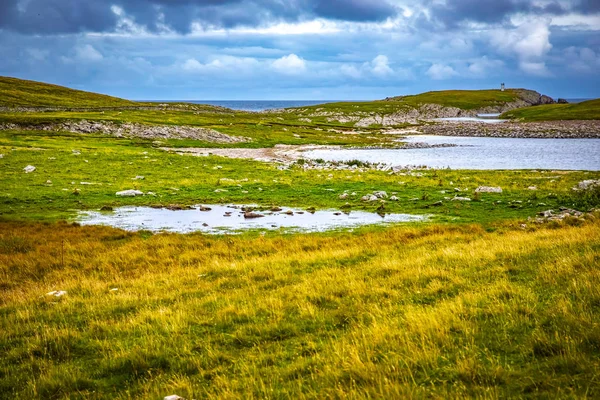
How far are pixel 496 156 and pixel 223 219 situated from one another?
184 feet

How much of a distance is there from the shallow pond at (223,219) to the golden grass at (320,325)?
8.05 metres

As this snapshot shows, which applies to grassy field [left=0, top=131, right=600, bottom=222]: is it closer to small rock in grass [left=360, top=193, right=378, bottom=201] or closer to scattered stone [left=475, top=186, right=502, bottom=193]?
scattered stone [left=475, top=186, right=502, bottom=193]

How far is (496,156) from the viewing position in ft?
231

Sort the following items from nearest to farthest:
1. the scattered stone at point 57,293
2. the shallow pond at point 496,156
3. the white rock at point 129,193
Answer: the scattered stone at point 57,293, the white rock at point 129,193, the shallow pond at point 496,156

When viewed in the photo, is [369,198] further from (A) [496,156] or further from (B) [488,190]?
(A) [496,156]

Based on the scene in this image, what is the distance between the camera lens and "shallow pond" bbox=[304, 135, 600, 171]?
58.1 meters

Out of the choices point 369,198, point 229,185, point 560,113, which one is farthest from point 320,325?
point 560,113

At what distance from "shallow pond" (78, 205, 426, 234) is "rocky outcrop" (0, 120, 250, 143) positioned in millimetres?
51967

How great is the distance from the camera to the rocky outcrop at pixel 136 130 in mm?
76250

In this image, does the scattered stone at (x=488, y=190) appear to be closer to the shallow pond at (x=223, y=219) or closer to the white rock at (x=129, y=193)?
the shallow pond at (x=223, y=219)

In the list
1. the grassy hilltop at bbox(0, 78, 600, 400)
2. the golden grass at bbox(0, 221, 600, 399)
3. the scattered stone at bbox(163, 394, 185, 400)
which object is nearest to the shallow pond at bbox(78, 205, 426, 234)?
the grassy hilltop at bbox(0, 78, 600, 400)

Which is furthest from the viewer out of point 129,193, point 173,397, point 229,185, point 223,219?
point 229,185

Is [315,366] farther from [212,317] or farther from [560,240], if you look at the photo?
[560,240]

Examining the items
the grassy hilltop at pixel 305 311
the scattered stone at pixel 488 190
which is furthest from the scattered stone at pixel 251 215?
the scattered stone at pixel 488 190
